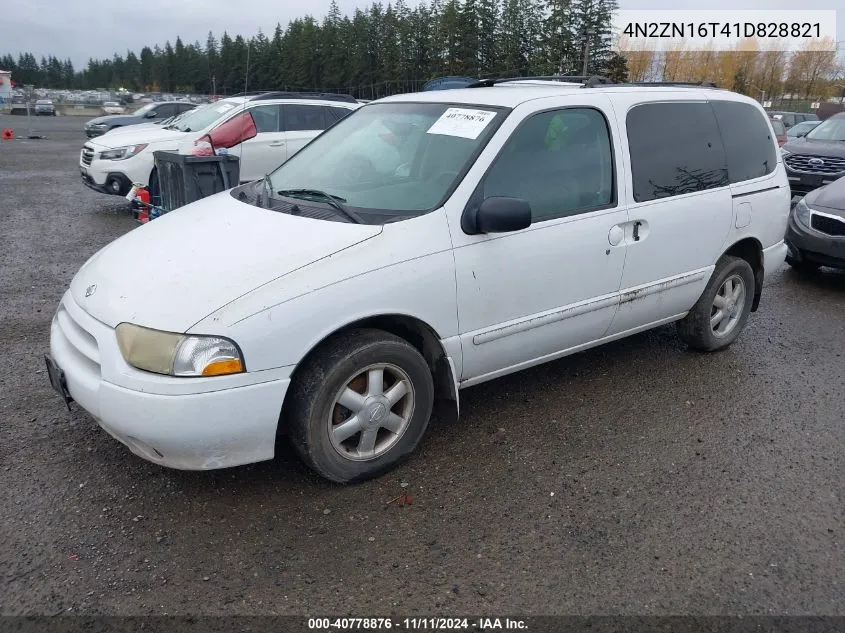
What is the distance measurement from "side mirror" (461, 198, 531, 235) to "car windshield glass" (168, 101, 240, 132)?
8458mm

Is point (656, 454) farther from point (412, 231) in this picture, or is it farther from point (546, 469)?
point (412, 231)

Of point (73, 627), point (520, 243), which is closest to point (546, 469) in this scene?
point (520, 243)

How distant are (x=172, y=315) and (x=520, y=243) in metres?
1.71

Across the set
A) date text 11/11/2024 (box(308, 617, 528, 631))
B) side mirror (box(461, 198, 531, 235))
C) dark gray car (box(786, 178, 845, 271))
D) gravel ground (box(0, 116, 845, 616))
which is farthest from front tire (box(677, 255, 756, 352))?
date text 11/11/2024 (box(308, 617, 528, 631))

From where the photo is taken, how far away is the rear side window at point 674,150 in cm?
414

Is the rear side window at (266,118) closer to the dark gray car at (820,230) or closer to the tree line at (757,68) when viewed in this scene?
the dark gray car at (820,230)

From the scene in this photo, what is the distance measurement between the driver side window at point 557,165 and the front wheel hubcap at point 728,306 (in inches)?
58.2

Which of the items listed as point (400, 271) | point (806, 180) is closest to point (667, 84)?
point (400, 271)

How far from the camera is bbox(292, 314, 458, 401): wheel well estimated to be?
3271 millimetres

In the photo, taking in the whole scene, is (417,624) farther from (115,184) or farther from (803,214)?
(115,184)

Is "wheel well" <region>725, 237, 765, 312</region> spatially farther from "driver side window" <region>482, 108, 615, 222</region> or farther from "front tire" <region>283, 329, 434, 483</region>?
"front tire" <region>283, 329, 434, 483</region>

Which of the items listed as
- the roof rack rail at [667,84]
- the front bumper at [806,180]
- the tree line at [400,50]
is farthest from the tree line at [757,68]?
the roof rack rail at [667,84]

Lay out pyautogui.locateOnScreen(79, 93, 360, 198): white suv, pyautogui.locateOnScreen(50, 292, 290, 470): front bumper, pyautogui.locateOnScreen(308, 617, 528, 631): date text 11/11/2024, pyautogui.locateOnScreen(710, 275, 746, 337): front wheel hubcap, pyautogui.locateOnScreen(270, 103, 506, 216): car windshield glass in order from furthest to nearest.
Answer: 1. pyautogui.locateOnScreen(79, 93, 360, 198): white suv
2. pyautogui.locateOnScreen(710, 275, 746, 337): front wheel hubcap
3. pyautogui.locateOnScreen(270, 103, 506, 216): car windshield glass
4. pyautogui.locateOnScreen(50, 292, 290, 470): front bumper
5. pyautogui.locateOnScreen(308, 617, 528, 631): date text 11/11/2024

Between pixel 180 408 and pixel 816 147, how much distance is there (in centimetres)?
1151
